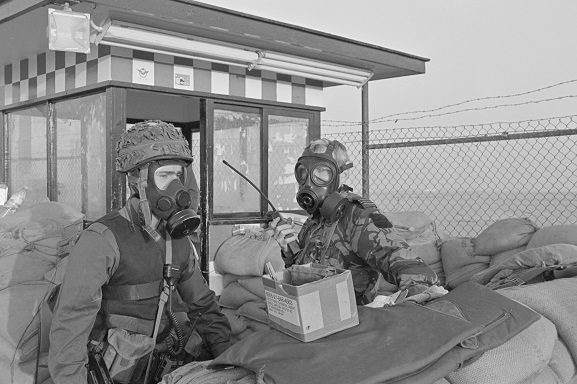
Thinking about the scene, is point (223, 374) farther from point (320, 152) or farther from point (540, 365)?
point (320, 152)

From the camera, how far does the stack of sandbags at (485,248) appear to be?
159 inches

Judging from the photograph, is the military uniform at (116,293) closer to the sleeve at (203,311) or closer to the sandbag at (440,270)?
the sleeve at (203,311)

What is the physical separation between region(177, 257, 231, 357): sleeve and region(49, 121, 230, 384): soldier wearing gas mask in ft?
0.21

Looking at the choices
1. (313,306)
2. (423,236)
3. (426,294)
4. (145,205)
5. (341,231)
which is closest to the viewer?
(313,306)

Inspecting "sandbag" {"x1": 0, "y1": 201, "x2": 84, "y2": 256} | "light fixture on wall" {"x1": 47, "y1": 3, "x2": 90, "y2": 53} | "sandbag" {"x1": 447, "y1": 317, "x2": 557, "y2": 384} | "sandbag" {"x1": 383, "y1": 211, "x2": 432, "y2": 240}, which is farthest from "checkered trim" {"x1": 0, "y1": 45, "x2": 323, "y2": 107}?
"sandbag" {"x1": 447, "y1": 317, "x2": 557, "y2": 384}

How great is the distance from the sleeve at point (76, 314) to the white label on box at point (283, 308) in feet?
2.45

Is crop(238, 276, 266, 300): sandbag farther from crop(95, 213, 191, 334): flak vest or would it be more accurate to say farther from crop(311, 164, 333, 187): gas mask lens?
crop(95, 213, 191, 334): flak vest

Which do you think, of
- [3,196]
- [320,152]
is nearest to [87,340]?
[320,152]

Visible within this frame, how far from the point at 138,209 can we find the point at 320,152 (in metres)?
0.81

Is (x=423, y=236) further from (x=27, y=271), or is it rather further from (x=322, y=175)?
(x=27, y=271)

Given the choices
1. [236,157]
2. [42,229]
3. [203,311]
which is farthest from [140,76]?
[203,311]

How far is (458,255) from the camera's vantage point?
170 inches

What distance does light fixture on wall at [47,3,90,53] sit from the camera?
3.43 meters

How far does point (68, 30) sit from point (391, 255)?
2364mm
